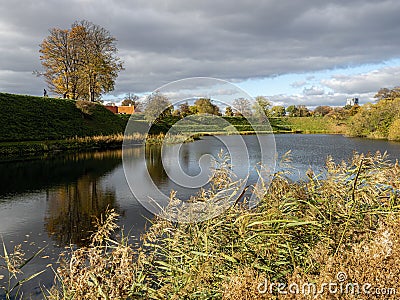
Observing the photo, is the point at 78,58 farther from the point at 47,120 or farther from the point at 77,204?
the point at 77,204

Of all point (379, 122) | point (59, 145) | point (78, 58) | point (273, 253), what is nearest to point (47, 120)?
point (59, 145)

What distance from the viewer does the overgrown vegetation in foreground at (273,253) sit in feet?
6.12

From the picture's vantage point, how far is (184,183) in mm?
11102

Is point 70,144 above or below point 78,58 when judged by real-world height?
below

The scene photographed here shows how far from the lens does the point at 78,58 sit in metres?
35.4

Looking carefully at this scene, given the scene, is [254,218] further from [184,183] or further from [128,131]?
[128,131]

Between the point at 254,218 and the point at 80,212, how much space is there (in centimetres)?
664

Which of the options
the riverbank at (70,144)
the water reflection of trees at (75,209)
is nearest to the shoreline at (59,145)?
A: the riverbank at (70,144)

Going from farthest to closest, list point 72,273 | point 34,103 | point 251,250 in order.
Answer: point 34,103, point 251,250, point 72,273

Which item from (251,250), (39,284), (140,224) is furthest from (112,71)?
(251,250)

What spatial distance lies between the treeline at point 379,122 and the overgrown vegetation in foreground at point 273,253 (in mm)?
33744

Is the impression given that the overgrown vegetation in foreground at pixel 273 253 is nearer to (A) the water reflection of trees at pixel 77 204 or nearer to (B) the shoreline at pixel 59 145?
(A) the water reflection of trees at pixel 77 204

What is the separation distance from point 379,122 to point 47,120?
3166 centimetres

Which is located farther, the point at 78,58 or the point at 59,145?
the point at 78,58
